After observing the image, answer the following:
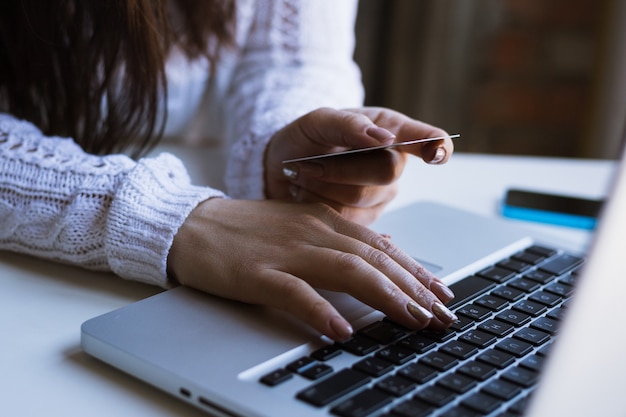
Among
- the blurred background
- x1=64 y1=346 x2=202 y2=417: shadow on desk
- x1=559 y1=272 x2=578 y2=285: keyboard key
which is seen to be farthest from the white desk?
the blurred background

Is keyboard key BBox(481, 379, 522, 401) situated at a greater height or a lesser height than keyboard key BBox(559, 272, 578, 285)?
lesser

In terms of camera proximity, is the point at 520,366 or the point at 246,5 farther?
the point at 246,5

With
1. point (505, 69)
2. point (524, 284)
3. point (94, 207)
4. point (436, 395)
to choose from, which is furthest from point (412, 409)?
point (505, 69)

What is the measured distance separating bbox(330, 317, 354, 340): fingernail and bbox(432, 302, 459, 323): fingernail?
0.06 meters

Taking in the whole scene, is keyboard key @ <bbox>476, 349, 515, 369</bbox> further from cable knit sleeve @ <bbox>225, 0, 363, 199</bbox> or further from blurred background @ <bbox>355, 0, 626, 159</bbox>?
blurred background @ <bbox>355, 0, 626, 159</bbox>

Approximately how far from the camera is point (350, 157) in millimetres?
633

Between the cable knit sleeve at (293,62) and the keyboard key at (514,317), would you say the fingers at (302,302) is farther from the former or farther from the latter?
the cable knit sleeve at (293,62)

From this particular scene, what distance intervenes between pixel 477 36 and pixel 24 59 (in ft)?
4.38

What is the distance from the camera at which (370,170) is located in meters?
0.63

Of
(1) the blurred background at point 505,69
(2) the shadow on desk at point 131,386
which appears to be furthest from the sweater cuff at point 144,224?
(1) the blurred background at point 505,69

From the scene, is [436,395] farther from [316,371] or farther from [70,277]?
[70,277]

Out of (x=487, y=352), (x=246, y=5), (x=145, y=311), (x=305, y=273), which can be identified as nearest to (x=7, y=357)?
(x=145, y=311)

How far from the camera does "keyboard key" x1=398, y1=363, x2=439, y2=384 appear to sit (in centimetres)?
43

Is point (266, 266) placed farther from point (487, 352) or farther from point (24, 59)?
point (24, 59)
